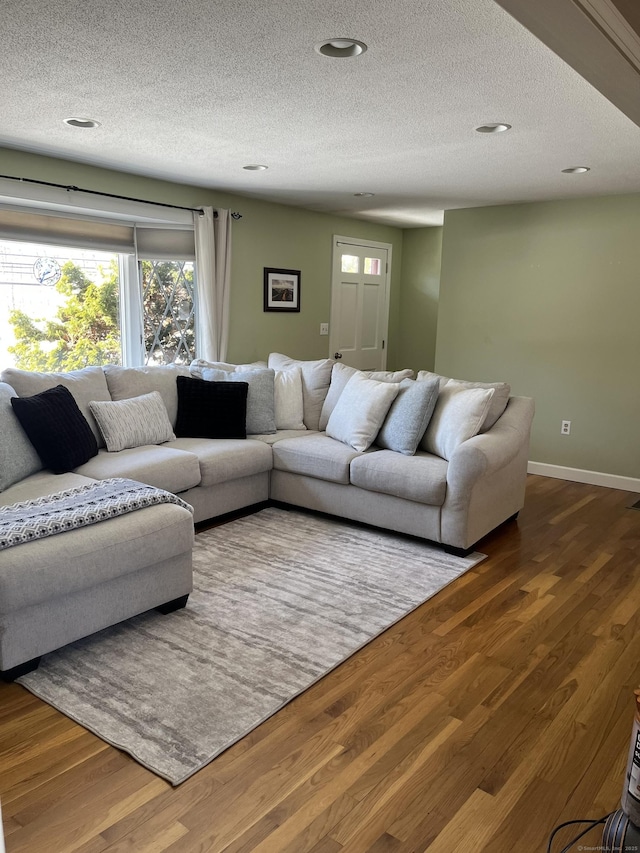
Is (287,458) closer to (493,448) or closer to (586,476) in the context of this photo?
(493,448)

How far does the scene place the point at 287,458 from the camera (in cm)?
419

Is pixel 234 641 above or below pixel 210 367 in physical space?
below

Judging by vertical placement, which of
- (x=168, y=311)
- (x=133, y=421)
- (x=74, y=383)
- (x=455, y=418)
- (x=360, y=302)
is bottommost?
(x=133, y=421)

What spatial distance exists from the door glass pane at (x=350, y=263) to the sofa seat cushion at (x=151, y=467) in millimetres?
3432

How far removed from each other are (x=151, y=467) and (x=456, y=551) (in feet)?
5.89

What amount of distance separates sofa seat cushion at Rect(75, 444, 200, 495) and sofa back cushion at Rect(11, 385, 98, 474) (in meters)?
0.09

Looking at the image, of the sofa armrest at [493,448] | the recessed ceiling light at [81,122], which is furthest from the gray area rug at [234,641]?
the recessed ceiling light at [81,122]

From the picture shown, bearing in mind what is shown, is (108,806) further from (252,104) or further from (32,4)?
(252,104)

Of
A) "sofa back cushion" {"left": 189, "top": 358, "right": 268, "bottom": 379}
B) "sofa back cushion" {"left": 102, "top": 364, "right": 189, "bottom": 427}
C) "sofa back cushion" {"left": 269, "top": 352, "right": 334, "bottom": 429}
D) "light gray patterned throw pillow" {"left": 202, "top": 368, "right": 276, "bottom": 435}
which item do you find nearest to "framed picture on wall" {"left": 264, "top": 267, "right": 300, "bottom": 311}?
"sofa back cushion" {"left": 189, "top": 358, "right": 268, "bottom": 379}

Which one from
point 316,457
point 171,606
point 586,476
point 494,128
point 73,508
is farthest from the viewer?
point 586,476

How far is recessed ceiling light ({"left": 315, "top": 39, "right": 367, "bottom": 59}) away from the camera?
84.2 inches

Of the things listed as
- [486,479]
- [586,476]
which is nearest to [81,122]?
[486,479]

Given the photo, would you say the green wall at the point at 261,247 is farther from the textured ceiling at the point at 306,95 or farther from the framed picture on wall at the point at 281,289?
the textured ceiling at the point at 306,95

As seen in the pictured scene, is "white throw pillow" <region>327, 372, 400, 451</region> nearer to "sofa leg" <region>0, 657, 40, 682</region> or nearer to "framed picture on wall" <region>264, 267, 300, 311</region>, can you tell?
"framed picture on wall" <region>264, 267, 300, 311</region>
